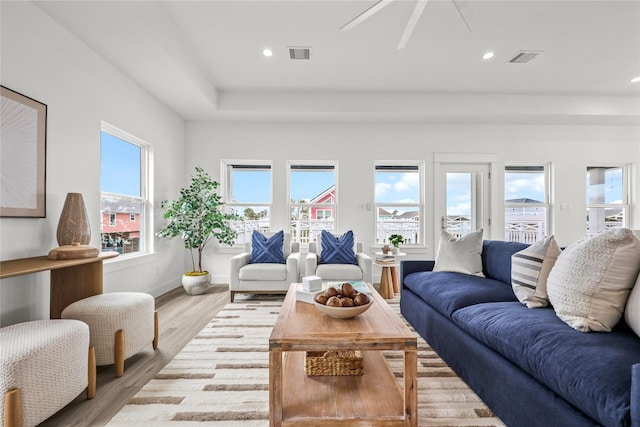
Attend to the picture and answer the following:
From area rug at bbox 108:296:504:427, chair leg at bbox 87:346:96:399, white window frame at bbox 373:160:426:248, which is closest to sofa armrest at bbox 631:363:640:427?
area rug at bbox 108:296:504:427

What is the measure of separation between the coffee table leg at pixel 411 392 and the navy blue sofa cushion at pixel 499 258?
155 centimetres

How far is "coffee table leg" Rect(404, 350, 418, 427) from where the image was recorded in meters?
1.34

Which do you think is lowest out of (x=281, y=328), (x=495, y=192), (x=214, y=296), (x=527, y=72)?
(x=214, y=296)

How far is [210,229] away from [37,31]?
253 centimetres

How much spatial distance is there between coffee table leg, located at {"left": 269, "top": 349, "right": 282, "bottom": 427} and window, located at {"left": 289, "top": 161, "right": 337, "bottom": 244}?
3.77 m

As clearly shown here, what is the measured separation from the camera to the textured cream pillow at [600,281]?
1.37m

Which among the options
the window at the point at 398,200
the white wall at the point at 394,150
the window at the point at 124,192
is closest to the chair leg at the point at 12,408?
the window at the point at 124,192

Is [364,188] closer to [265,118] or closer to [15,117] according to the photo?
[265,118]

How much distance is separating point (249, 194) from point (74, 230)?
116 inches

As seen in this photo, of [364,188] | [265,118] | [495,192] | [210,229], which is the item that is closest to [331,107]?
[265,118]

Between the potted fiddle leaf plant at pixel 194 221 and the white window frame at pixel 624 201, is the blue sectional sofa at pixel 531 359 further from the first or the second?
the white window frame at pixel 624 201

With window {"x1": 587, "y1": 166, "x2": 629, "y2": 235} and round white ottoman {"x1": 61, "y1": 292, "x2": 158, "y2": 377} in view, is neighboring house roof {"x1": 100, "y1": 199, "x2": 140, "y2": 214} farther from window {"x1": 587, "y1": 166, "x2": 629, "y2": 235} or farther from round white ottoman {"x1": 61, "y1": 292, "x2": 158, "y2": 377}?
window {"x1": 587, "y1": 166, "x2": 629, "y2": 235}

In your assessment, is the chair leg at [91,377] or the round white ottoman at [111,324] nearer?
the chair leg at [91,377]

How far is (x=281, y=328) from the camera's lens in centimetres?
151
